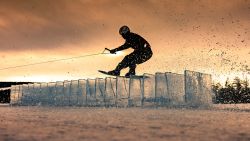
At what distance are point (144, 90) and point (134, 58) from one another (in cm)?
422

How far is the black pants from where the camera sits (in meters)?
18.2

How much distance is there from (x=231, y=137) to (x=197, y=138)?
512mm

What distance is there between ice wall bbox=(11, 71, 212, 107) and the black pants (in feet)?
10.3

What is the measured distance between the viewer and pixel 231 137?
Result: 5402mm

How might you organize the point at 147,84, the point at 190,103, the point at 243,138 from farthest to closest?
the point at 147,84
the point at 190,103
the point at 243,138

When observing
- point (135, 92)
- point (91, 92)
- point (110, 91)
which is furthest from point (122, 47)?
point (91, 92)

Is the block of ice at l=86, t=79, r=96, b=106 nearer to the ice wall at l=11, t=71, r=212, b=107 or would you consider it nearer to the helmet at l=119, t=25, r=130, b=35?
the ice wall at l=11, t=71, r=212, b=107

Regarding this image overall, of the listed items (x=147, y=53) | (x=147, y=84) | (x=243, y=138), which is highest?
(x=147, y=53)

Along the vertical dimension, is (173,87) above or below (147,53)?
below

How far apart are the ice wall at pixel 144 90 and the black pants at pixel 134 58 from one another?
3125 mm

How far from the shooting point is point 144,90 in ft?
72.2

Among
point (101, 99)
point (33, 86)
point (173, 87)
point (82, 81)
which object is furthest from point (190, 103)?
point (33, 86)

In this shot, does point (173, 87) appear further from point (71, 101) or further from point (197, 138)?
point (197, 138)

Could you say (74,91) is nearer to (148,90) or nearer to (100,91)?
(100,91)
